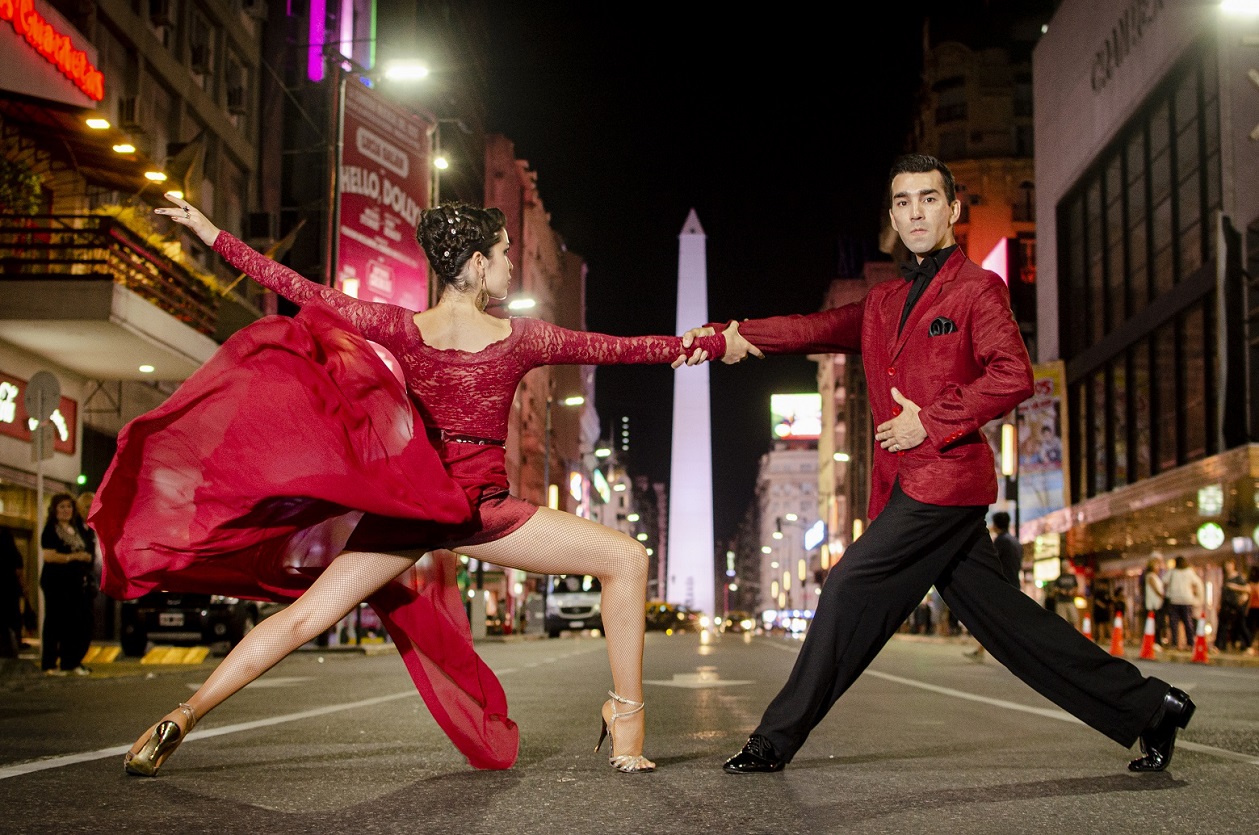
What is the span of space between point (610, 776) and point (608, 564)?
0.68 metres

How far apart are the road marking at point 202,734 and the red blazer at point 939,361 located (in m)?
2.78

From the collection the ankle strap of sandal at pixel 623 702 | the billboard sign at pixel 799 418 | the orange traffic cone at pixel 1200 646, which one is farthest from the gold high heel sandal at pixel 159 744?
the billboard sign at pixel 799 418

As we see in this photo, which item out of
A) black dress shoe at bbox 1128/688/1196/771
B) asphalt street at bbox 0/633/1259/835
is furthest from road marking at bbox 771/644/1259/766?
black dress shoe at bbox 1128/688/1196/771

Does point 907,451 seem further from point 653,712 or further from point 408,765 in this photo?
point 653,712

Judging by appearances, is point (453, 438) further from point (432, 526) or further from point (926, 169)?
point (926, 169)

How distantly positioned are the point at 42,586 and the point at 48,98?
8.39 m

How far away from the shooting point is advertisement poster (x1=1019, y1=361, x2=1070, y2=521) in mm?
45781

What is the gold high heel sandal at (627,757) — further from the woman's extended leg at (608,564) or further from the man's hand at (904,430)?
the man's hand at (904,430)

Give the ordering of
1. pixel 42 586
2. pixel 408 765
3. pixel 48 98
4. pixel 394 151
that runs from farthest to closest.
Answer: pixel 394 151, pixel 48 98, pixel 42 586, pixel 408 765

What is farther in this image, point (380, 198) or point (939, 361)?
point (380, 198)

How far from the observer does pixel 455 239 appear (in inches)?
202

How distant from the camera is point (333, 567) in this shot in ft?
15.3

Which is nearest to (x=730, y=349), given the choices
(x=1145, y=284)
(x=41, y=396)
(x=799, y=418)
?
(x=41, y=396)

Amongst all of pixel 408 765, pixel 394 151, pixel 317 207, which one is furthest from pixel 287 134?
pixel 408 765
